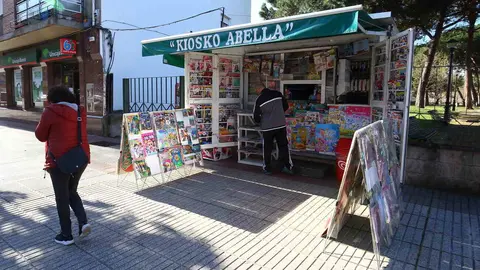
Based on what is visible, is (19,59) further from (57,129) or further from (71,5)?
(57,129)

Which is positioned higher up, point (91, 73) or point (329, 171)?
point (91, 73)

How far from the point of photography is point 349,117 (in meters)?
5.94

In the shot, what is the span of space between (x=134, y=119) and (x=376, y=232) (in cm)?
389

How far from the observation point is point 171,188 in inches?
212

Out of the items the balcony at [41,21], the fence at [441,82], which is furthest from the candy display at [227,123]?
the fence at [441,82]

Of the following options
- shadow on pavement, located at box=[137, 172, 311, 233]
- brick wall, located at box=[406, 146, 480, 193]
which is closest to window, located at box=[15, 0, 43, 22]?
shadow on pavement, located at box=[137, 172, 311, 233]

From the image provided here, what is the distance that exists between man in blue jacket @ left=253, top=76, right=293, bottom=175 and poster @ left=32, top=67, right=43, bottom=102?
40.2 feet

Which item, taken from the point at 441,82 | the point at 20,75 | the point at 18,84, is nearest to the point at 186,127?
the point at 20,75

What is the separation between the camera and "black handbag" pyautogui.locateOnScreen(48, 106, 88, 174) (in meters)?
3.17

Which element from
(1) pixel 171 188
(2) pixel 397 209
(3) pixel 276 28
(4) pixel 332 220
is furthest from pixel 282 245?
(3) pixel 276 28

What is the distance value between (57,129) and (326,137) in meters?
4.46

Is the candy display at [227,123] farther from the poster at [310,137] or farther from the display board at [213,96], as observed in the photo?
the poster at [310,137]

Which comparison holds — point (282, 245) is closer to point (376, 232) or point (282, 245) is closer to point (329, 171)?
point (376, 232)

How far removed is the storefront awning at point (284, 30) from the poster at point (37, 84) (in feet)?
35.3
